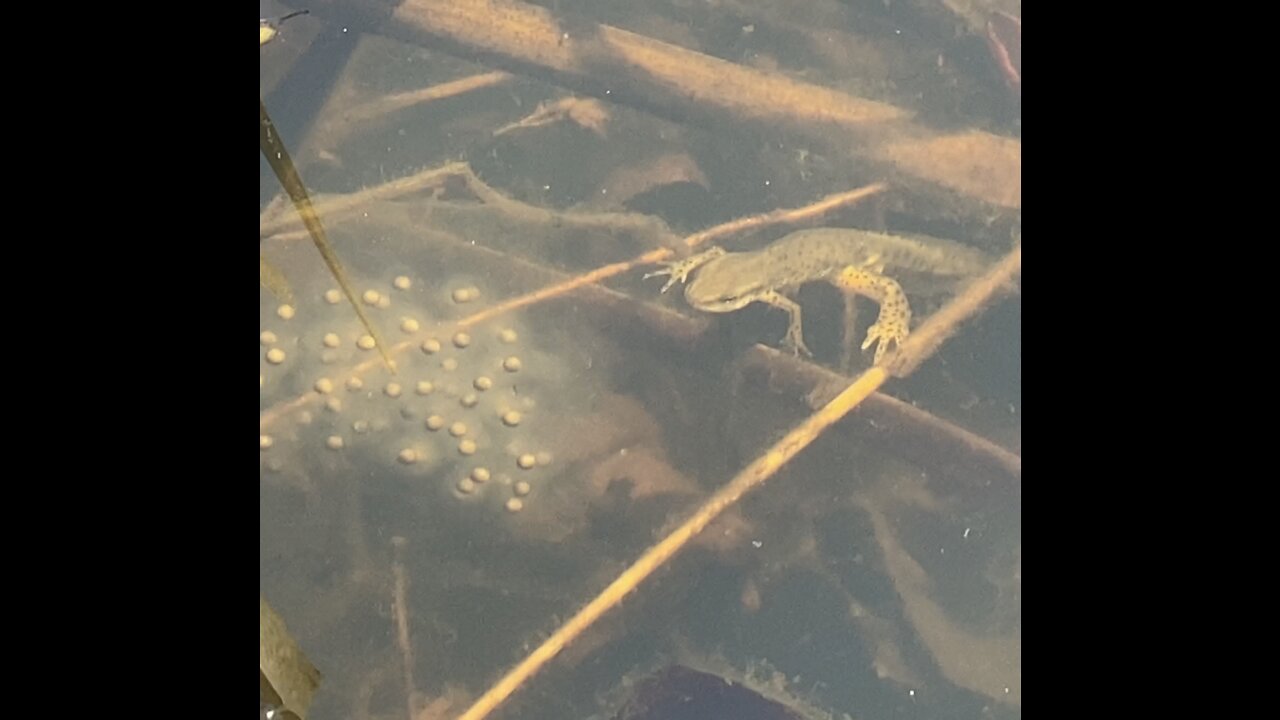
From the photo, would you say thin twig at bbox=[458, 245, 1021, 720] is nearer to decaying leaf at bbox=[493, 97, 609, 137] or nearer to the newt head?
the newt head

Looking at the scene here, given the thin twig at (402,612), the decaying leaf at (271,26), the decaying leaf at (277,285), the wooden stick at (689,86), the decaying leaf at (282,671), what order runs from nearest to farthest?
1. the decaying leaf at (282,671)
2. the thin twig at (402,612)
3. the decaying leaf at (277,285)
4. the decaying leaf at (271,26)
5. the wooden stick at (689,86)

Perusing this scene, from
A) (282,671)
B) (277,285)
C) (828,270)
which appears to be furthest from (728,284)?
(282,671)

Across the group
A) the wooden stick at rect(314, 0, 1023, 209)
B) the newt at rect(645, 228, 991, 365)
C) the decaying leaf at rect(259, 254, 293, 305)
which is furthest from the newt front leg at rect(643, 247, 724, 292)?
the decaying leaf at rect(259, 254, 293, 305)

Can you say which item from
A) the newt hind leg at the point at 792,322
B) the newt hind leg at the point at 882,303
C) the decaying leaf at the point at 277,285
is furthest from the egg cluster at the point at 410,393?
the newt hind leg at the point at 882,303

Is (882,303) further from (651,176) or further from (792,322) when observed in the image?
(651,176)

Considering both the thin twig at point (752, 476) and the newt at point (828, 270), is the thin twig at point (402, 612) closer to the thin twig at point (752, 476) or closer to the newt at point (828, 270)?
the thin twig at point (752, 476)
